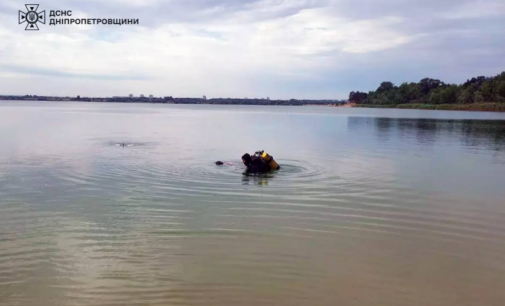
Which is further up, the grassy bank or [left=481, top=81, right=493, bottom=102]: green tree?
[left=481, top=81, right=493, bottom=102]: green tree

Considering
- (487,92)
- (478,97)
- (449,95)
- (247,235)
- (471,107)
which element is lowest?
(247,235)

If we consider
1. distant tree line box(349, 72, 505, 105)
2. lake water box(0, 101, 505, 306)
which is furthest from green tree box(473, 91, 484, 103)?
lake water box(0, 101, 505, 306)

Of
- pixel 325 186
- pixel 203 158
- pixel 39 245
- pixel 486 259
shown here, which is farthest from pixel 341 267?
pixel 203 158

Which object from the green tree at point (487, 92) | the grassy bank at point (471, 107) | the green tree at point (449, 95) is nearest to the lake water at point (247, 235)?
the grassy bank at point (471, 107)

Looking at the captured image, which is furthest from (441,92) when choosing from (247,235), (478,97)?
(247,235)

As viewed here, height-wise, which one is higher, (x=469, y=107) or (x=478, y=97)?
(x=478, y=97)

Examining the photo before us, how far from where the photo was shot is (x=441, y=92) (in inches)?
5714

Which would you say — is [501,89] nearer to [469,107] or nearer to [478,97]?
[469,107]

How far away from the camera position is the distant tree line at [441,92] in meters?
123

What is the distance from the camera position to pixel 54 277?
25.6 ft

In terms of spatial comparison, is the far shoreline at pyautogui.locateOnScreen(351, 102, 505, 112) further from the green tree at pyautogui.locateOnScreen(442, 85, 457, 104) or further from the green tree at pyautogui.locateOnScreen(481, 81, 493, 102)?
the green tree at pyautogui.locateOnScreen(442, 85, 457, 104)

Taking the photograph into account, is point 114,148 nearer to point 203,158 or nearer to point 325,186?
point 203,158

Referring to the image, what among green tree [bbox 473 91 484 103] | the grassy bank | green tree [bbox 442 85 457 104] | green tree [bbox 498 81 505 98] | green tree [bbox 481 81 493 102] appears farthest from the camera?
green tree [bbox 442 85 457 104]

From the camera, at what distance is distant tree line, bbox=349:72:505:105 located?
12325cm
